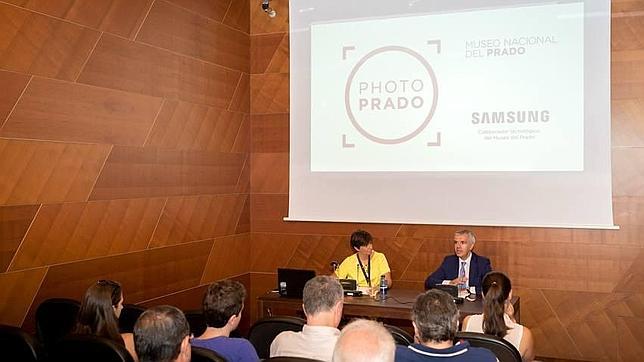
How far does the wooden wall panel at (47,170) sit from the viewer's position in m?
4.42

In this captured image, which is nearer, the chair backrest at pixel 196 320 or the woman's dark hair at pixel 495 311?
the woman's dark hair at pixel 495 311

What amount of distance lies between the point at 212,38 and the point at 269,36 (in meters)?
0.81

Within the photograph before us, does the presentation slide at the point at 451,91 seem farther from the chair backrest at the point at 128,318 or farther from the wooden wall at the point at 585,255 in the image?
the chair backrest at the point at 128,318

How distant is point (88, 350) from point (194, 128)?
142 inches

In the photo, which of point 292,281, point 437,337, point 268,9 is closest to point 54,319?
point 292,281

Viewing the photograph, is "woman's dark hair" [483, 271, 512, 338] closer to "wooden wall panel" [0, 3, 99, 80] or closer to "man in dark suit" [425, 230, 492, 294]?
"man in dark suit" [425, 230, 492, 294]

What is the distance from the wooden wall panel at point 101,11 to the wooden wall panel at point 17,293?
187 centimetres

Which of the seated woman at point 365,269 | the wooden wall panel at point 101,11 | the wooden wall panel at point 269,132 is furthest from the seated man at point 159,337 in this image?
the wooden wall panel at point 269,132

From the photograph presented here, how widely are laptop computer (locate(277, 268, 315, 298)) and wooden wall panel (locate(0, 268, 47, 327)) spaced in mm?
1939

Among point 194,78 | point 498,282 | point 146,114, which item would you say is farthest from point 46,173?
point 498,282

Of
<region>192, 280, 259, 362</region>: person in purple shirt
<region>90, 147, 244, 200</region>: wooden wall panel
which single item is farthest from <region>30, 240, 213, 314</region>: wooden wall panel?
<region>192, 280, 259, 362</region>: person in purple shirt

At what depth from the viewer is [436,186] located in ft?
21.3

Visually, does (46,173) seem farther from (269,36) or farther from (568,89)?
(568,89)

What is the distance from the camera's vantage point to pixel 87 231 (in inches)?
200
